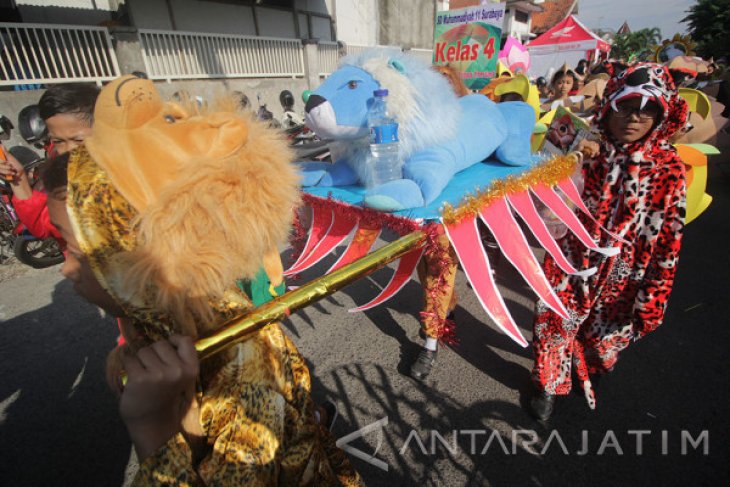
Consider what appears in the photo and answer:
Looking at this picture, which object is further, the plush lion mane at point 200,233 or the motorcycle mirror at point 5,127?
the motorcycle mirror at point 5,127

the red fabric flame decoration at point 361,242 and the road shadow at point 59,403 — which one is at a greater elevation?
the red fabric flame decoration at point 361,242

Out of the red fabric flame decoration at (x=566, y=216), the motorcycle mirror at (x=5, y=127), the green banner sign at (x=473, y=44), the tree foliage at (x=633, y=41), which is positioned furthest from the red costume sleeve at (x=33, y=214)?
the tree foliage at (x=633, y=41)

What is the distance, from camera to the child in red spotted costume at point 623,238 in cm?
156

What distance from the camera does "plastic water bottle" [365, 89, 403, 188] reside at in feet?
5.08

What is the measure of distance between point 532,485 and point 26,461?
2689 mm

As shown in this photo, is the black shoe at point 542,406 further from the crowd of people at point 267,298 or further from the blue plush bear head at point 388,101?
the blue plush bear head at point 388,101

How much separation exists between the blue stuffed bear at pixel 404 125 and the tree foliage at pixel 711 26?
20249 millimetres

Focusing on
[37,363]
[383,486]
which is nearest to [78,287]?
[383,486]

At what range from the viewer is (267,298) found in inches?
66.6

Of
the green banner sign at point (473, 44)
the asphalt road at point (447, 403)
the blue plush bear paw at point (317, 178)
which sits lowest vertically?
the asphalt road at point (447, 403)

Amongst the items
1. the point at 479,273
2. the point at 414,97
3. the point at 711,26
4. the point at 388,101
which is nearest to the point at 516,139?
the point at 414,97

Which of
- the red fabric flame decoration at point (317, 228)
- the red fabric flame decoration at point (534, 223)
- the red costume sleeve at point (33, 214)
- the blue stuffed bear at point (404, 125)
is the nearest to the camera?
the blue stuffed bear at point (404, 125)

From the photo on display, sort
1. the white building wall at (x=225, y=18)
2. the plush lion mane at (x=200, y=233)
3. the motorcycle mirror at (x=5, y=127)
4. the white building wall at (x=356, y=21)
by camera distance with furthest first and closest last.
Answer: the white building wall at (x=356, y=21)
the white building wall at (x=225, y=18)
the motorcycle mirror at (x=5, y=127)
the plush lion mane at (x=200, y=233)

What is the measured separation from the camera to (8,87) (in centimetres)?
604
